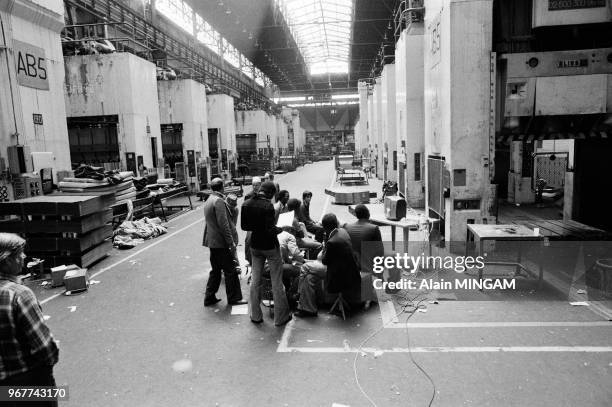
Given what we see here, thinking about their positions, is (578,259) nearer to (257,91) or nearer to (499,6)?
(499,6)

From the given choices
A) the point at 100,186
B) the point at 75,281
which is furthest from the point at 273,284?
the point at 100,186

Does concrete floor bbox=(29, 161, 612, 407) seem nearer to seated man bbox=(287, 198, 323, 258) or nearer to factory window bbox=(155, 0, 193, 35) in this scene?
seated man bbox=(287, 198, 323, 258)

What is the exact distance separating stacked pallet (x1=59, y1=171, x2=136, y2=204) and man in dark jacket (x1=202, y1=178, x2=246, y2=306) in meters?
4.52

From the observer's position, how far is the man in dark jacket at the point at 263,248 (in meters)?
5.55

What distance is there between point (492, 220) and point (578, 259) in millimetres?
1571

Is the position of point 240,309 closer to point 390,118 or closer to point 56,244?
point 56,244

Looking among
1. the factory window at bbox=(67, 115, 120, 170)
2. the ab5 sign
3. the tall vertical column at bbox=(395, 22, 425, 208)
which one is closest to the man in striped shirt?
the ab5 sign

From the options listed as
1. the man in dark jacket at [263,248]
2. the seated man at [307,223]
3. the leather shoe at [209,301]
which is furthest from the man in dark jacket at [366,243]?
the seated man at [307,223]

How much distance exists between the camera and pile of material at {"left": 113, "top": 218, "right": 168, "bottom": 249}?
424 inches

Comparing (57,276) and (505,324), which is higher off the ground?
(57,276)

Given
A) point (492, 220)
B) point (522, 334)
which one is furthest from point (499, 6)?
point (522, 334)

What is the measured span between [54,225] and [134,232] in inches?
128

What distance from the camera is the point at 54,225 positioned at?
27.2 ft

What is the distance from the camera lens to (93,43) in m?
15.5
